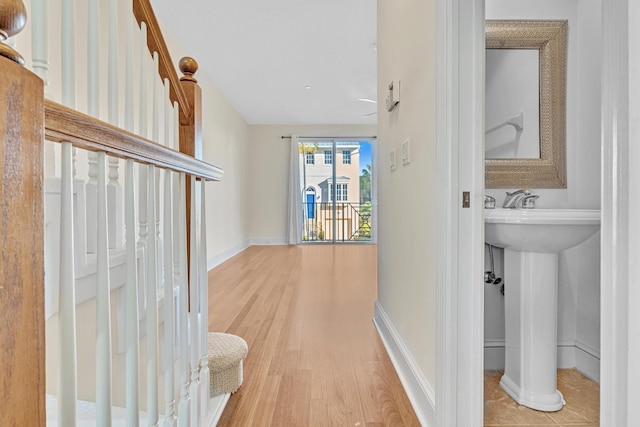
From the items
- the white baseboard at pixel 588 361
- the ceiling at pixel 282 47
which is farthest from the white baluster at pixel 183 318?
the ceiling at pixel 282 47

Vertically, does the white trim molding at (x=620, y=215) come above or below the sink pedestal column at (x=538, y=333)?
above

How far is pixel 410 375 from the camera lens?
1600mm

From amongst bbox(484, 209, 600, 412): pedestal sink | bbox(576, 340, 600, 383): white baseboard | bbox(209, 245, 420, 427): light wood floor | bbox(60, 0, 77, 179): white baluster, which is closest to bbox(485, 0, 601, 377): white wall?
bbox(576, 340, 600, 383): white baseboard

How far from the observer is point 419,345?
60.7 inches

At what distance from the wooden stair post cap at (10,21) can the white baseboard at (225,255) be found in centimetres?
444

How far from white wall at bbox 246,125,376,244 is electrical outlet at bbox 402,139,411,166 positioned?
18.9ft

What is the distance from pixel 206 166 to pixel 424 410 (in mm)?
1212

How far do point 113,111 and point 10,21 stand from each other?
528mm

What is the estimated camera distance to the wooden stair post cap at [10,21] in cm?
40

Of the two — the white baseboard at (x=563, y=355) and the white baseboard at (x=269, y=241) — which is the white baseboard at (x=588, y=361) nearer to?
the white baseboard at (x=563, y=355)

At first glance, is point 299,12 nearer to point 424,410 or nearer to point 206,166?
point 206,166

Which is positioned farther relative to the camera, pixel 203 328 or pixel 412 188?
pixel 412 188

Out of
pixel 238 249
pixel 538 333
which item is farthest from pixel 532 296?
pixel 238 249

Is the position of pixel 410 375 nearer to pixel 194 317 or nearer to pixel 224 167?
pixel 194 317
